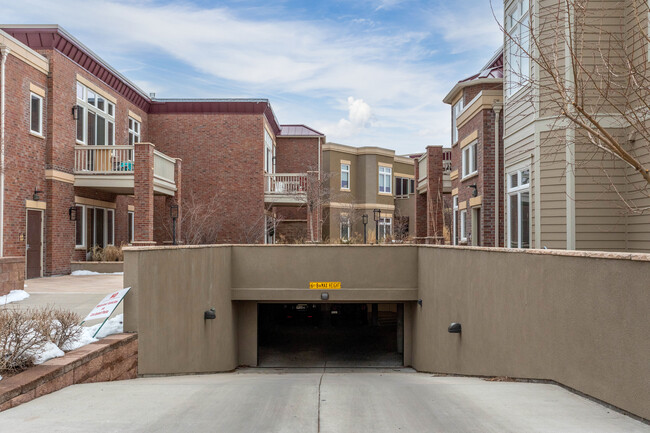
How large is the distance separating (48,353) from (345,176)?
2980cm

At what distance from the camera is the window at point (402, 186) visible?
3981 centimetres

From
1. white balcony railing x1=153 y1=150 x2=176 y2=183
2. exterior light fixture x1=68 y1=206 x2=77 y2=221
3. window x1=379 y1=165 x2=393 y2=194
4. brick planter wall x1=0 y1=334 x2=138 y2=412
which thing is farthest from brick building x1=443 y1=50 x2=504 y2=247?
window x1=379 y1=165 x2=393 y2=194

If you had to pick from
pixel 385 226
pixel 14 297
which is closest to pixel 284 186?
pixel 385 226

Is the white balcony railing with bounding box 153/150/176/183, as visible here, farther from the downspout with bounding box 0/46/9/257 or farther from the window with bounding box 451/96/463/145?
the window with bounding box 451/96/463/145

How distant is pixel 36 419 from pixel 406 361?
1324 centimetres

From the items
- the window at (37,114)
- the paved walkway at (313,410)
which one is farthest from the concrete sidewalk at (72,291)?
the window at (37,114)

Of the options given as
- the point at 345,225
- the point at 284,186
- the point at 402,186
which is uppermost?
the point at 402,186

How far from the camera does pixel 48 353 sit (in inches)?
250

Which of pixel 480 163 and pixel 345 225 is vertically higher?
pixel 480 163

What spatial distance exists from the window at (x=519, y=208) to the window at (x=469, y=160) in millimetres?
4187

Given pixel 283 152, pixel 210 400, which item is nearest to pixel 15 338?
pixel 210 400

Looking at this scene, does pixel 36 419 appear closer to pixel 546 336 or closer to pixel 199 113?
pixel 546 336

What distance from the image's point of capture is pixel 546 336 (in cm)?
685

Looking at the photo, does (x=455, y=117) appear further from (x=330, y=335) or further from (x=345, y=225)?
(x=345, y=225)
